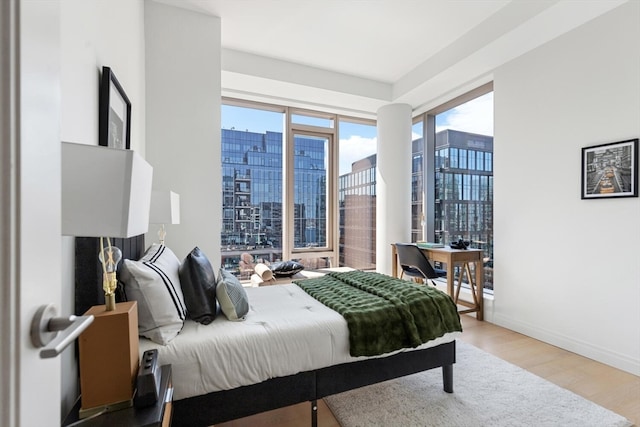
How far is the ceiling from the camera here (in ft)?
9.05

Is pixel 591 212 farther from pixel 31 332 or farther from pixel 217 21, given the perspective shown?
pixel 217 21

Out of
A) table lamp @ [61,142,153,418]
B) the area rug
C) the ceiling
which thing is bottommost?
the area rug

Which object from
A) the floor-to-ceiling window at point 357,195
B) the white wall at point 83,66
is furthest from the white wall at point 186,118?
the floor-to-ceiling window at point 357,195

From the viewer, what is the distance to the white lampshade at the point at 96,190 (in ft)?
2.37

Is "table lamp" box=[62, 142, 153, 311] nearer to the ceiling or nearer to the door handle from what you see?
the door handle

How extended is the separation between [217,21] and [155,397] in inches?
125

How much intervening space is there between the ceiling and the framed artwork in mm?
1081

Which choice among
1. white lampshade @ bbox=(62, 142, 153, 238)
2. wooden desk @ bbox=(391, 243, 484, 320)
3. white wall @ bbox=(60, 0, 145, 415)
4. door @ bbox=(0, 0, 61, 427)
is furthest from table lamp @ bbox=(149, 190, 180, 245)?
wooden desk @ bbox=(391, 243, 484, 320)

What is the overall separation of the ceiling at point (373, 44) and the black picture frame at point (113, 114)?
151 cm

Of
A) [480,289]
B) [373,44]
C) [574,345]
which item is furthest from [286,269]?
[574,345]

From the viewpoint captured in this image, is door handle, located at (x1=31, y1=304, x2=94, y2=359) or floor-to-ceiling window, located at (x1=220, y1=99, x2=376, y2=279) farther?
floor-to-ceiling window, located at (x1=220, y1=99, x2=376, y2=279)

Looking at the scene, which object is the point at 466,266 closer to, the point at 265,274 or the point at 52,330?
the point at 265,274

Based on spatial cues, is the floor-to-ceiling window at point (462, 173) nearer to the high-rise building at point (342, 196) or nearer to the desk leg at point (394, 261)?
the high-rise building at point (342, 196)

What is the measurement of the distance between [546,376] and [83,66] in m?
3.35
